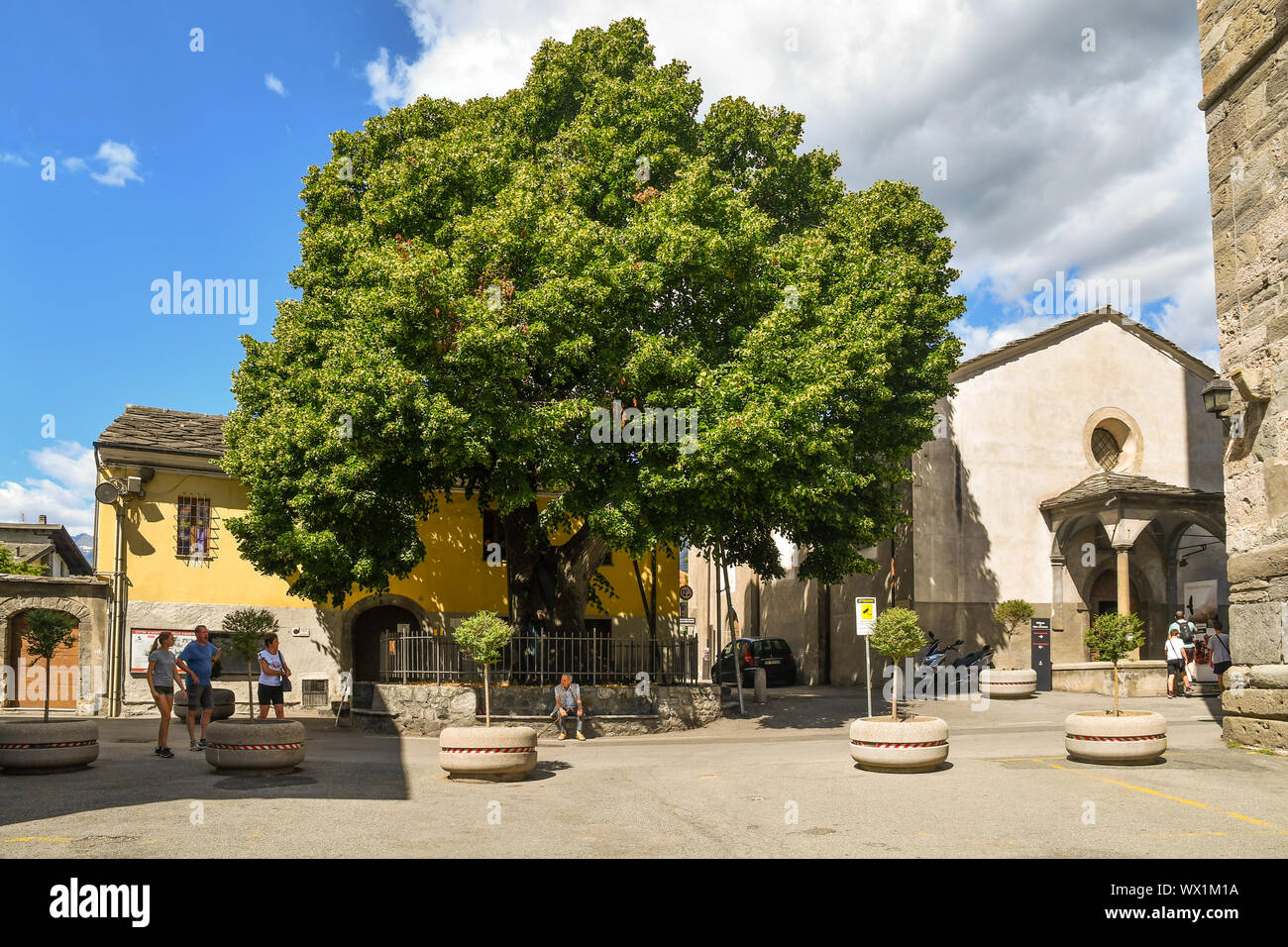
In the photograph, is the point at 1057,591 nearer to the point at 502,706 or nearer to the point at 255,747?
the point at 502,706

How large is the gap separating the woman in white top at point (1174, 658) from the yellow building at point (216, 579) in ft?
36.3

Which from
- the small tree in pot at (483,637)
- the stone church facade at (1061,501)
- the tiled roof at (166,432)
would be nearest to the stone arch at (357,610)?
the tiled roof at (166,432)

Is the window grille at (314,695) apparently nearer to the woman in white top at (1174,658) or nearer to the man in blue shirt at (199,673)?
the man in blue shirt at (199,673)

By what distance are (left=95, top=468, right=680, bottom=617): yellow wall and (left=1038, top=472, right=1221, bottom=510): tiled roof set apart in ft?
40.1

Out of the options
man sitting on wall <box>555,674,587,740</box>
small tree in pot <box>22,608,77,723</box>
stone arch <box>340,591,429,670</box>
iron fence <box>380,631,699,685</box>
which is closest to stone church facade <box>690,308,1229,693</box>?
iron fence <box>380,631,699,685</box>

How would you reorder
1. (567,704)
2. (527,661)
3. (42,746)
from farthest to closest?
(527,661), (567,704), (42,746)

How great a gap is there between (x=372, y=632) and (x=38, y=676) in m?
7.55

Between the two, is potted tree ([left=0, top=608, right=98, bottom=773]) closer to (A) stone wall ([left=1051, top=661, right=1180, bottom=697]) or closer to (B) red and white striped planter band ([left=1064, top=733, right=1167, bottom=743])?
(B) red and white striped planter band ([left=1064, top=733, right=1167, bottom=743])

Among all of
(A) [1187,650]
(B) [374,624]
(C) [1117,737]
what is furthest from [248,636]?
(A) [1187,650]

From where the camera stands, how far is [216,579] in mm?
24109

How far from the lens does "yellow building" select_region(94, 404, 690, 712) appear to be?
22812 millimetres
